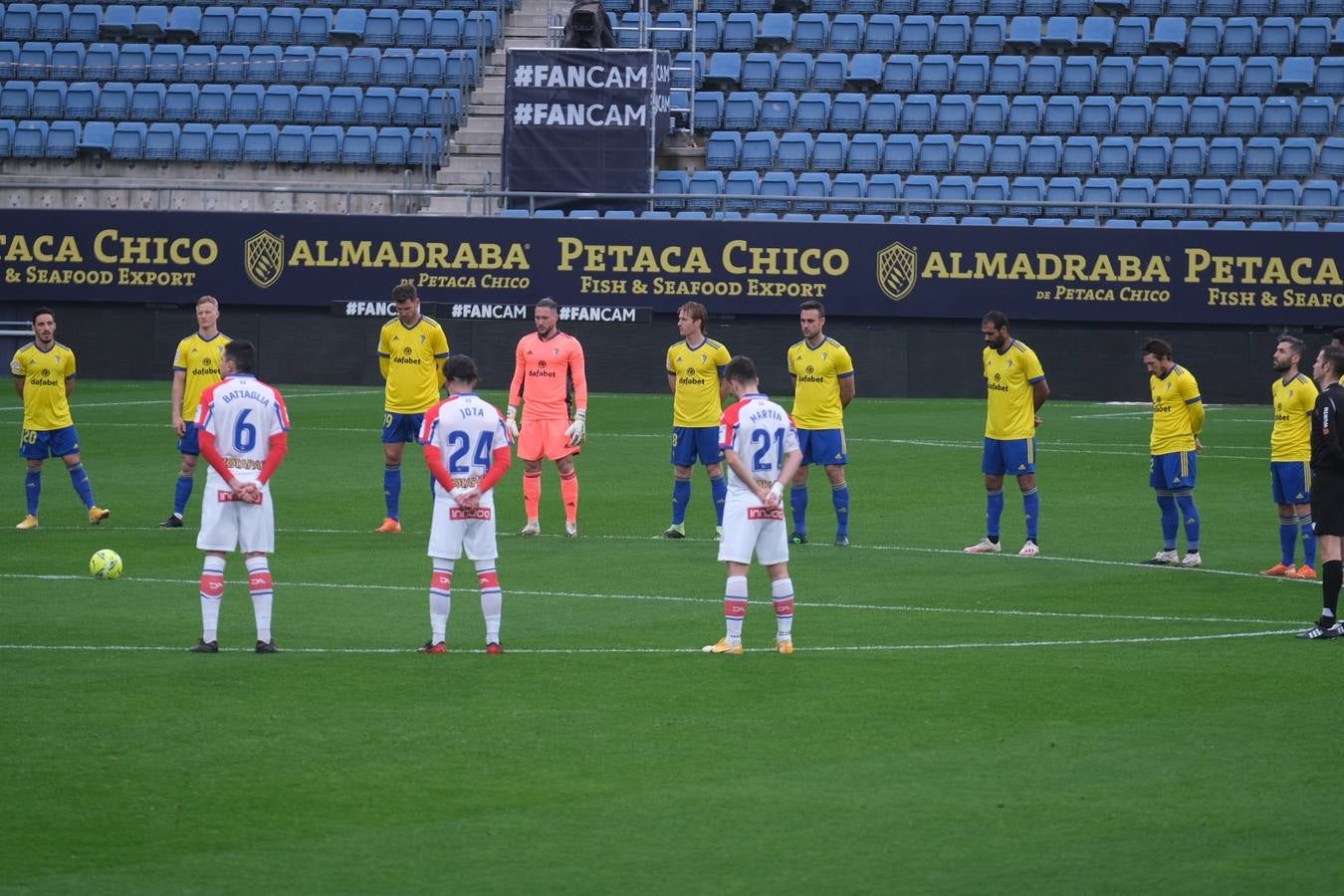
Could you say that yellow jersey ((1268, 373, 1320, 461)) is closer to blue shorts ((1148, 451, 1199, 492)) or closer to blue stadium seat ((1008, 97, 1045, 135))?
blue shorts ((1148, 451, 1199, 492))

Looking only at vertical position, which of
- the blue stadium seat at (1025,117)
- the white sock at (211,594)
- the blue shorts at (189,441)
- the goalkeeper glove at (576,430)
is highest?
the blue stadium seat at (1025,117)

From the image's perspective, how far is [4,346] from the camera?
35844 mm

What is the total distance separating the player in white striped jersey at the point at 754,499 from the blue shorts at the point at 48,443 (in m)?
9.24

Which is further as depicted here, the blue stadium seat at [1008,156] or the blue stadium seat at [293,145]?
the blue stadium seat at [293,145]

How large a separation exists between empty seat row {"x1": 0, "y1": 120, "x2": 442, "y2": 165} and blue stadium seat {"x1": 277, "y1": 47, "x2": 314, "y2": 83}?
1.77 m

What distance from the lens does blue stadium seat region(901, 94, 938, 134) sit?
125 feet

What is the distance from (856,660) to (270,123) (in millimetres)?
29607

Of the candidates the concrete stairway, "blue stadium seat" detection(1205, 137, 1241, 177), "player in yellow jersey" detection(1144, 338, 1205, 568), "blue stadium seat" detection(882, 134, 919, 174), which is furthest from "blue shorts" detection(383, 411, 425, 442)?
"blue stadium seat" detection(1205, 137, 1241, 177)

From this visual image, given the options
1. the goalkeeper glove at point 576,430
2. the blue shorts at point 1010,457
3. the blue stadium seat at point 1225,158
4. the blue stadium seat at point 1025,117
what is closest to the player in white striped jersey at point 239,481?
the goalkeeper glove at point 576,430

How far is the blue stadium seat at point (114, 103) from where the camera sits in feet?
128

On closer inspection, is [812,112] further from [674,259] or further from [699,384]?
[699,384]

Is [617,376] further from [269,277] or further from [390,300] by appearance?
[269,277]

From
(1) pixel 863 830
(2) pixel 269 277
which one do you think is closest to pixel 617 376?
(2) pixel 269 277

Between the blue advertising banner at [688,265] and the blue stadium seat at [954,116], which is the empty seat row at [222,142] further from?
the blue stadium seat at [954,116]
